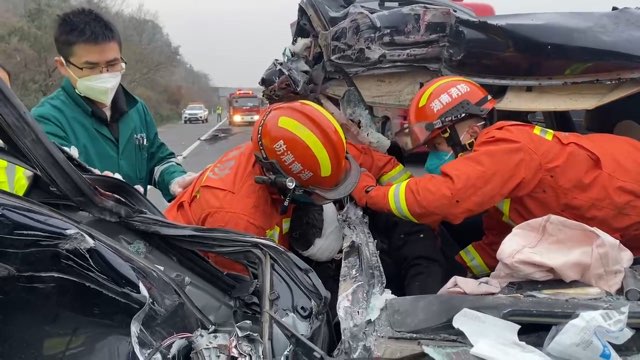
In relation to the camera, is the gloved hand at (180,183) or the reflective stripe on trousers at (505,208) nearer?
the reflective stripe on trousers at (505,208)

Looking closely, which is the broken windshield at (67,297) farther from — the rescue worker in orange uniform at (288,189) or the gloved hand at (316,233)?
the gloved hand at (316,233)

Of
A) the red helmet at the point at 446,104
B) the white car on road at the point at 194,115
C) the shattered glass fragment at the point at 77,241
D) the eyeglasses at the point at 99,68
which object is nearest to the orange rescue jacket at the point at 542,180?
the red helmet at the point at 446,104

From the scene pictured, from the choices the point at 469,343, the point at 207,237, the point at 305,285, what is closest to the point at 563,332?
the point at 469,343

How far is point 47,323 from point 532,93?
2.10 meters

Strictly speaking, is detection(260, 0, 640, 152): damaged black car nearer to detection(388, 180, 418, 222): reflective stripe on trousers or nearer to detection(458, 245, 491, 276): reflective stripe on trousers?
detection(388, 180, 418, 222): reflective stripe on trousers

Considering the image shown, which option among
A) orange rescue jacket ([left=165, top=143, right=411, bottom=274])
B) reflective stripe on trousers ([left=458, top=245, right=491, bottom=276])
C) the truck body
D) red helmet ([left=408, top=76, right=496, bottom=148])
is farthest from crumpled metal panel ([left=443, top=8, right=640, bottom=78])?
the truck body

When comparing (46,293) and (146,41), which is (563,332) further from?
(146,41)

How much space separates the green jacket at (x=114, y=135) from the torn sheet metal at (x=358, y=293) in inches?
51.5

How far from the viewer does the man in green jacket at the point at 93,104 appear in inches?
106

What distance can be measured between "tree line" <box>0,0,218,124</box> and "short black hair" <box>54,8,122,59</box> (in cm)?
19

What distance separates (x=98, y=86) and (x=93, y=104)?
0.39 feet

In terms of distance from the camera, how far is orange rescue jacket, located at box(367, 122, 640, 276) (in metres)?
2.13

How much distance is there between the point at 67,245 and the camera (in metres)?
1.32

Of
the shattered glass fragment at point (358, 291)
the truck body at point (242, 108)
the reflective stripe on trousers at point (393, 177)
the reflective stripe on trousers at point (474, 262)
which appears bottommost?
the truck body at point (242, 108)
